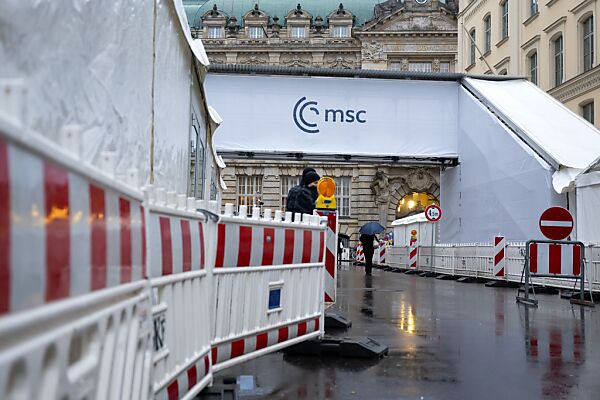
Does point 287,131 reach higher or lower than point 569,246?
higher

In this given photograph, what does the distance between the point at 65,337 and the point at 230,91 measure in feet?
78.9

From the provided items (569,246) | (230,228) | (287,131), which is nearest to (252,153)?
(287,131)

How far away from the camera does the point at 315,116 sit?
25.6 metres

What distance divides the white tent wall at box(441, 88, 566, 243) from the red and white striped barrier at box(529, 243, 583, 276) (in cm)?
427

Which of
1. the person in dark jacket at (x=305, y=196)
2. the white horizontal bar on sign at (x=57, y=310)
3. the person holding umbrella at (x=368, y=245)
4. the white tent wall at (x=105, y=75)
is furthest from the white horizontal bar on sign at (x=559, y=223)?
the person holding umbrella at (x=368, y=245)

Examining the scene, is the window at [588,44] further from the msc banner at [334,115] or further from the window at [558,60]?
the msc banner at [334,115]

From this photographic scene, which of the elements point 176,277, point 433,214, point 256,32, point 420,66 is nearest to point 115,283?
point 176,277

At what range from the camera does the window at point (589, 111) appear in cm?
2884

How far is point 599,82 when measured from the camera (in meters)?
27.5

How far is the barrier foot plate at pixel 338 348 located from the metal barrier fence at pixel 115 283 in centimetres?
118

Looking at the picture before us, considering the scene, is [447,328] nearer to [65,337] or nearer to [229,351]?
[229,351]

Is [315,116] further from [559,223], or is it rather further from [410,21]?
[410,21]

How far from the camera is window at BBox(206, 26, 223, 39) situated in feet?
205

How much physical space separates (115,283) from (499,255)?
19.2m
